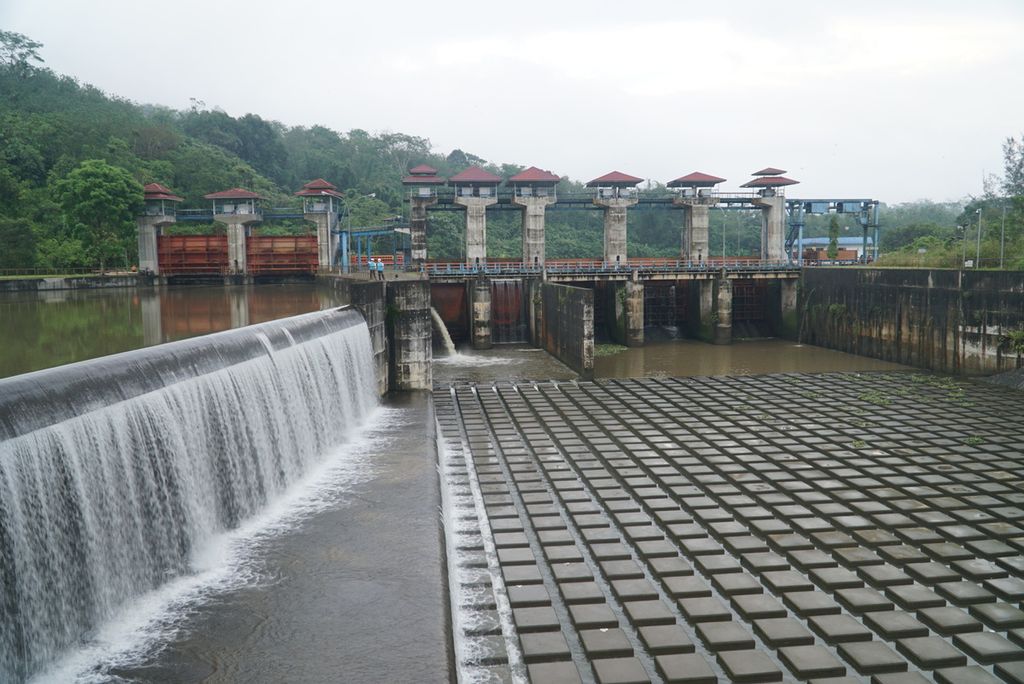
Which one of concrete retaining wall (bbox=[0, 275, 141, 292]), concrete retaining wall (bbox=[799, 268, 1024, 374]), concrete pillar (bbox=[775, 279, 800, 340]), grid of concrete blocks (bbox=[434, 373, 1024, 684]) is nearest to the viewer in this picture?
grid of concrete blocks (bbox=[434, 373, 1024, 684])

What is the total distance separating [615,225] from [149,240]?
30.2 metres

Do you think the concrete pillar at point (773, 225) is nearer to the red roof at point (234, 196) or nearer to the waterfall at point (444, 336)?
the waterfall at point (444, 336)

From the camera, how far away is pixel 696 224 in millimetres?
52688

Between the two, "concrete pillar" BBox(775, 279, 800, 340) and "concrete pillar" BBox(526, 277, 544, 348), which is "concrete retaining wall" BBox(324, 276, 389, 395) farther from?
"concrete pillar" BBox(775, 279, 800, 340)

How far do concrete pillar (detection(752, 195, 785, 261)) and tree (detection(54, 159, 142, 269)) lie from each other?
134ft

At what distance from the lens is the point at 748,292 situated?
4659 centimetres

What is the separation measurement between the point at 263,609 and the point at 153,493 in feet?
7.98

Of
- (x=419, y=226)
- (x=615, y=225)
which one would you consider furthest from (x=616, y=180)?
(x=419, y=226)

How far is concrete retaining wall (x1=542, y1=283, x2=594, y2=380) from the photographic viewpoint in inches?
1198

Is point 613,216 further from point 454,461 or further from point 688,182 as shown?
point 454,461

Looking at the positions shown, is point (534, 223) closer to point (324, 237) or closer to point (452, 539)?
point (324, 237)

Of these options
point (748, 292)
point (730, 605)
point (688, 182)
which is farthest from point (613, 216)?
point (730, 605)

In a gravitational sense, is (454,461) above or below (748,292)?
below

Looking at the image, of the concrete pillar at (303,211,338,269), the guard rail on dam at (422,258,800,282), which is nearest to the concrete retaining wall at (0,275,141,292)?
the concrete pillar at (303,211,338,269)
